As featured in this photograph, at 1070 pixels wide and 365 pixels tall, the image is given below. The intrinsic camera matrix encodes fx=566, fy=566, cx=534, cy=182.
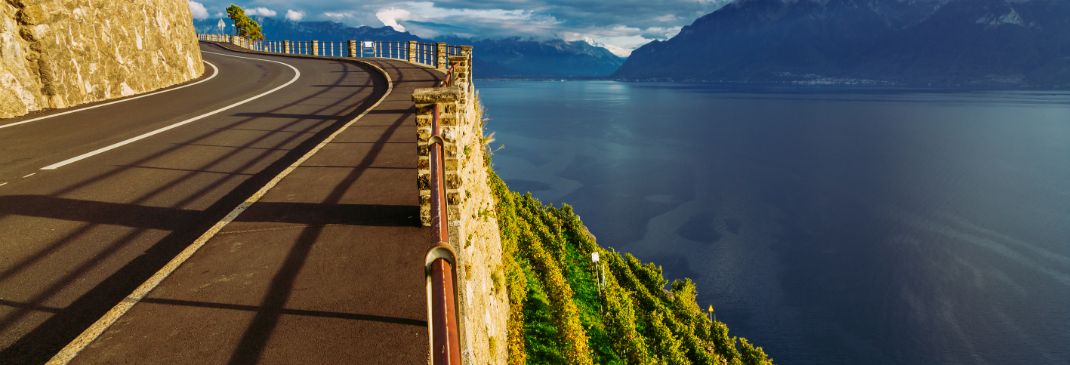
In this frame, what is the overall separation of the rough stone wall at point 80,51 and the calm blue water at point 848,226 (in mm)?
53288

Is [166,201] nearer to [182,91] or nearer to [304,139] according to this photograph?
[304,139]

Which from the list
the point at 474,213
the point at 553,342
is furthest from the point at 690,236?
the point at 474,213

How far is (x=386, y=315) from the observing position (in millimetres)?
5137

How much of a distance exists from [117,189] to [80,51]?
12307mm

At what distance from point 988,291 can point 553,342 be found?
66.8 metres

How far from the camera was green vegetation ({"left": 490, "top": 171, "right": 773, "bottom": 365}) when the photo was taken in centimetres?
1861

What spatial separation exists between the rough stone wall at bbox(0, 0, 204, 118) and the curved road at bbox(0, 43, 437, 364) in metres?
1.32

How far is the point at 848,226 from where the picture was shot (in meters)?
87.0

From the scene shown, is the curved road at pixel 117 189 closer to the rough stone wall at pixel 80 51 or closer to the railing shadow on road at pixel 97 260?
the railing shadow on road at pixel 97 260

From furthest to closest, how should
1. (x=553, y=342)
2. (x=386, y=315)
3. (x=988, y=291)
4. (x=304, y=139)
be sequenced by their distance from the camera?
(x=988, y=291)
(x=553, y=342)
(x=304, y=139)
(x=386, y=315)

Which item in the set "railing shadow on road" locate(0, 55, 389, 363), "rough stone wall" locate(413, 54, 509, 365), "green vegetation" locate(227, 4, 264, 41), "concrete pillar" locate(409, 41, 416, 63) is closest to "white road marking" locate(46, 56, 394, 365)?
"railing shadow on road" locate(0, 55, 389, 363)

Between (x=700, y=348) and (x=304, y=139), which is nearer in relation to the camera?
(x=304, y=139)

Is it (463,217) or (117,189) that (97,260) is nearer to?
(117,189)

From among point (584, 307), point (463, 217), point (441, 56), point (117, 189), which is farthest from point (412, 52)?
point (463, 217)
